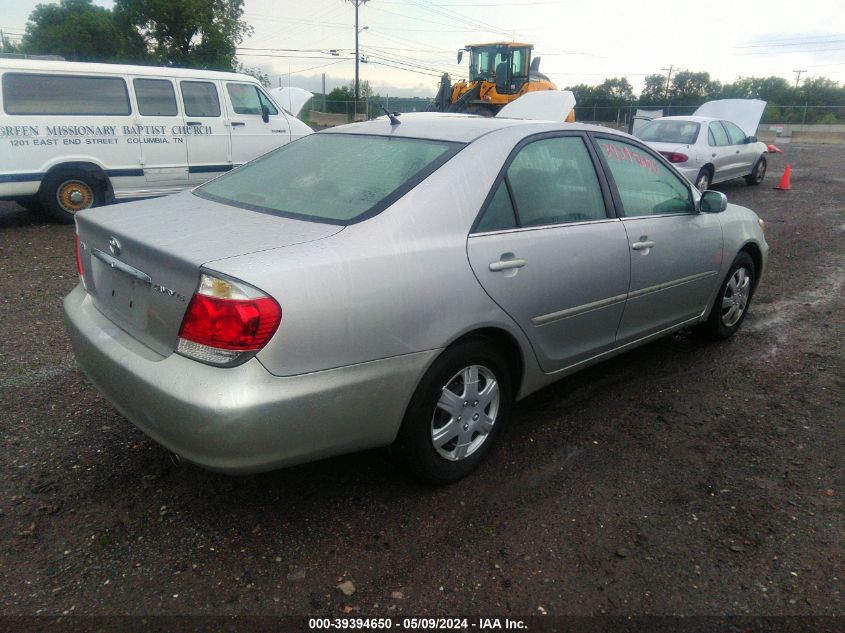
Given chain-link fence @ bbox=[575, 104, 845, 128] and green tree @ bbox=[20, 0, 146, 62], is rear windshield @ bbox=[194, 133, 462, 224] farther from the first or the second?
green tree @ bbox=[20, 0, 146, 62]

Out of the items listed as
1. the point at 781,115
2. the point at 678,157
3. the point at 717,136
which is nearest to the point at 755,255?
the point at 678,157

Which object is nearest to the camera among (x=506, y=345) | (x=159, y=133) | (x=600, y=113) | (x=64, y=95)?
(x=506, y=345)

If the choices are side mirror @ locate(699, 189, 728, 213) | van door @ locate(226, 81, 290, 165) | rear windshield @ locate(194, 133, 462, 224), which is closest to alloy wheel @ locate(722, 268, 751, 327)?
side mirror @ locate(699, 189, 728, 213)

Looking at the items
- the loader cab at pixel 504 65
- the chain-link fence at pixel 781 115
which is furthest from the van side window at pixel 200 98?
the chain-link fence at pixel 781 115

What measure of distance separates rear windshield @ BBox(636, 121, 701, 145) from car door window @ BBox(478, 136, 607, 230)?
9.62 metres

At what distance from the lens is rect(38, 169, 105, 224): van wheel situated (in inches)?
329

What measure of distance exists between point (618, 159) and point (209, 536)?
292 centimetres

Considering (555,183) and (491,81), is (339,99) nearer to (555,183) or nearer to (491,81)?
(491,81)

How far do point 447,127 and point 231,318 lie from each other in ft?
5.46

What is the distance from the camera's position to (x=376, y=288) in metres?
2.47

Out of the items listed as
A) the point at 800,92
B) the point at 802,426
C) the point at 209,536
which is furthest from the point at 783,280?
the point at 800,92

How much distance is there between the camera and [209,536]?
2670 mm

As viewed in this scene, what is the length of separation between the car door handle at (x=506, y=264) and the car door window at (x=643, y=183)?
1.05m

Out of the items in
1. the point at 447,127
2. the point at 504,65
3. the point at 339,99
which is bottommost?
the point at 339,99
